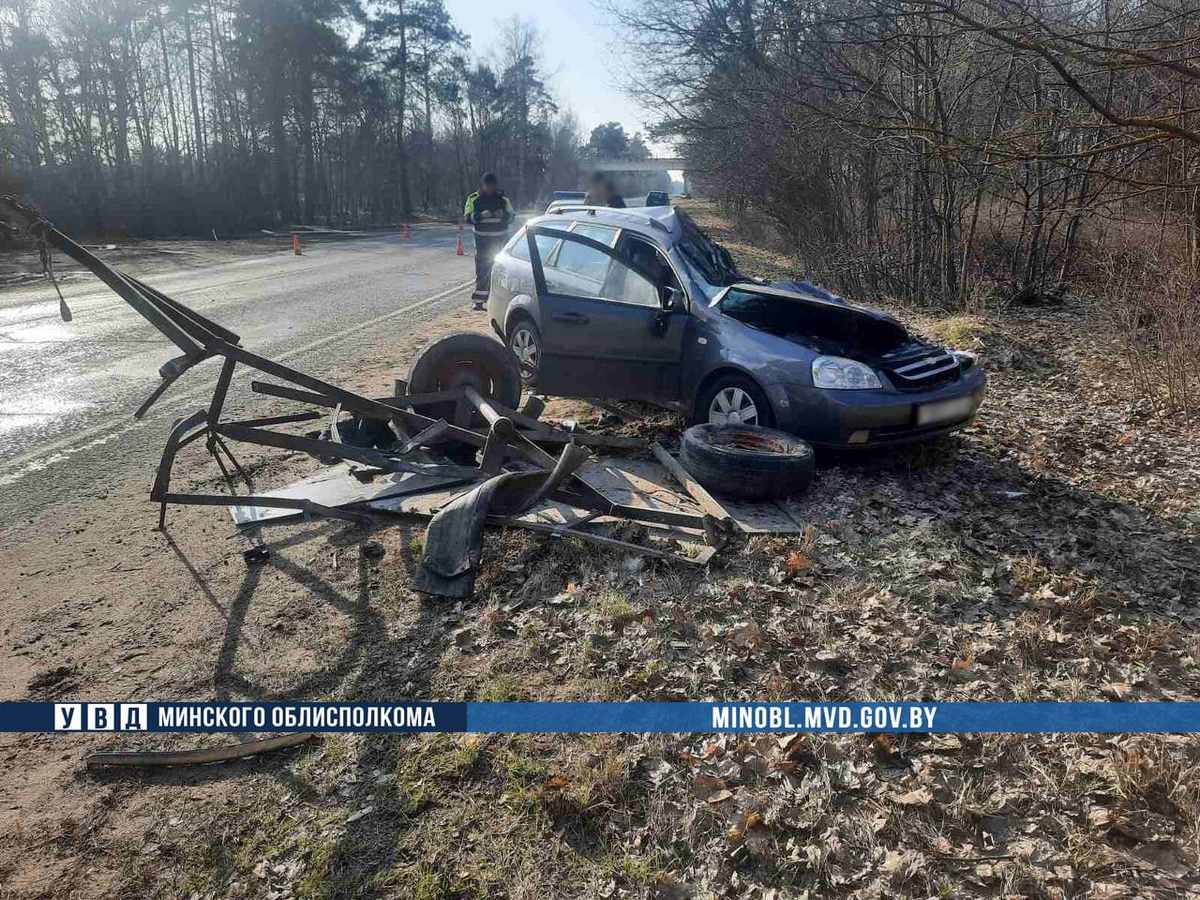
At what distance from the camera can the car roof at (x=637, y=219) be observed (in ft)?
20.8

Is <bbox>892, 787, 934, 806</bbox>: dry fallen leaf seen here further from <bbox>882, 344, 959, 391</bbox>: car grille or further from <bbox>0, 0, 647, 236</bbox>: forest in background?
<bbox>0, 0, 647, 236</bbox>: forest in background

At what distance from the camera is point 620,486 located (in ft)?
16.7

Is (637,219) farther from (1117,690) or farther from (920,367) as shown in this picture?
(1117,690)

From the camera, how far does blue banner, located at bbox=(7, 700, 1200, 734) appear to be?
9.67ft

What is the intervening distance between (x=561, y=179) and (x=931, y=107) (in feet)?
214

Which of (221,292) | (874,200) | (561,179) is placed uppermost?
(561,179)

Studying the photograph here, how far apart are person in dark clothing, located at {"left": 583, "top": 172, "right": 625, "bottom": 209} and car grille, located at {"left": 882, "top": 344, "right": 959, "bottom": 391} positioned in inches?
361

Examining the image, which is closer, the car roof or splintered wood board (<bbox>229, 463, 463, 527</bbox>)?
splintered wood board (<bbox>229, 463, 463, 527</bbox>)

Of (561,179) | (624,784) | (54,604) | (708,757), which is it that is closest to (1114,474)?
(708,757)

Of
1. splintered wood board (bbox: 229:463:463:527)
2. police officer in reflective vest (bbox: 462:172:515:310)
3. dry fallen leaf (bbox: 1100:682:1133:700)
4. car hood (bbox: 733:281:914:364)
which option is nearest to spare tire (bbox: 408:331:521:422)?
splintered wood board (bbox: 229:463:463:527)

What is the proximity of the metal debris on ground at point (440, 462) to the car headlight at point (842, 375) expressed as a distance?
117cm

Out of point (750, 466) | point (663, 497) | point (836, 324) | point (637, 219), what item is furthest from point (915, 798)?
point (637, 219)

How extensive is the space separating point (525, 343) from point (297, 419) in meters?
2.55

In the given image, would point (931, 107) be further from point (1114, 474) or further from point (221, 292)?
point (221, 292)
